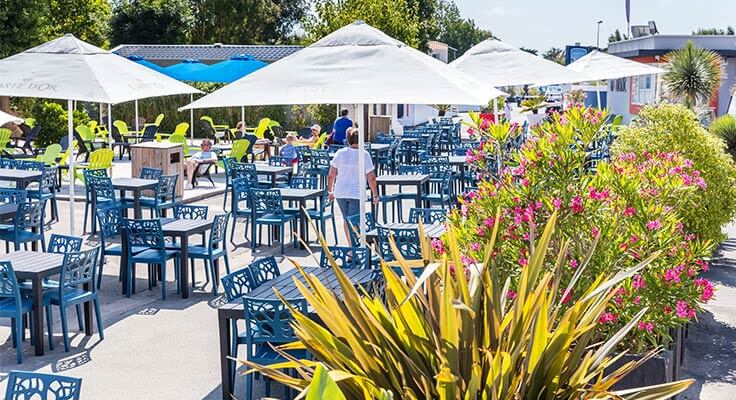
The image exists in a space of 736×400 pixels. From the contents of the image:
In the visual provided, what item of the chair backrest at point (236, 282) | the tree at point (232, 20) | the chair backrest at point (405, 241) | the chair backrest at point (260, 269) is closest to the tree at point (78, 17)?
the tree at point (232, 20)

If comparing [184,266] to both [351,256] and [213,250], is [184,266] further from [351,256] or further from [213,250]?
[351,256]

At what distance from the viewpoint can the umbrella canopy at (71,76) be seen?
40.3 feet

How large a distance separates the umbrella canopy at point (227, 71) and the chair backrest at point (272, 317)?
68.2ft

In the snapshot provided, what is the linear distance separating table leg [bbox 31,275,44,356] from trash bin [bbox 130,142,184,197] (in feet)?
33.4

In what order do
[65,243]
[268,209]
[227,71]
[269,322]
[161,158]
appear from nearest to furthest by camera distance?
[269,322] < [65,243] < [268,209] < [161,158] < [227,71]

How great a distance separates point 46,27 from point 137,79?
22.8 metres

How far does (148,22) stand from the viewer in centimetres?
5612

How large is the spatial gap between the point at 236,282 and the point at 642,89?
41.5 meters

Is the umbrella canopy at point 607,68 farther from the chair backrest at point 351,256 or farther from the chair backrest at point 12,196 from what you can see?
the chair backrest at point 351,256

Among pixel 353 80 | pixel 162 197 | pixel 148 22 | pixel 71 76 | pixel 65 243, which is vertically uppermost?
pixel 148 22

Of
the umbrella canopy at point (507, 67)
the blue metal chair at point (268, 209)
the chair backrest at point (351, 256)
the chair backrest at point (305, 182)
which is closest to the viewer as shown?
the chair backrest at point (351, 256)

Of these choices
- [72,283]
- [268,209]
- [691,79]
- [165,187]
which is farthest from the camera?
[691,79]

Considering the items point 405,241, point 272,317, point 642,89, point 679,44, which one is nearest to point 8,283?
point 272,317

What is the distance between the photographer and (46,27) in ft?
113
